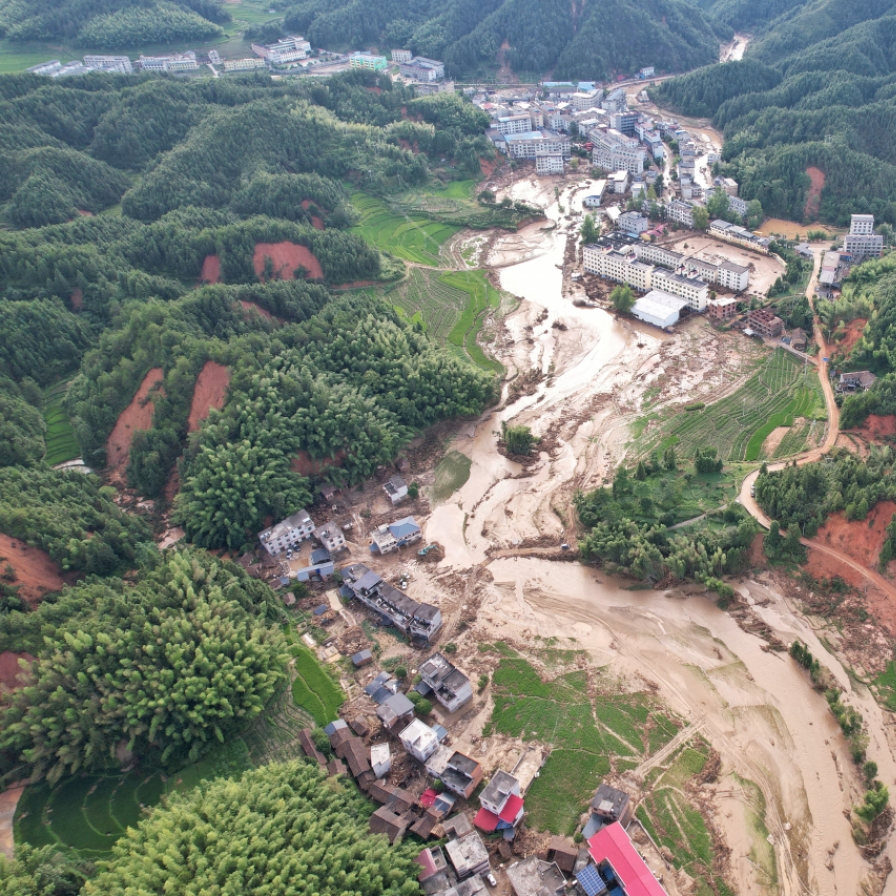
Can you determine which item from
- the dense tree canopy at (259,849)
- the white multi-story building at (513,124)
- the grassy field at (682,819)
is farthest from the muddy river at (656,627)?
the white multi-story building at (513,124)

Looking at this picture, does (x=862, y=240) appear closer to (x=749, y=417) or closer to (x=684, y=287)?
(x=684, y=287)

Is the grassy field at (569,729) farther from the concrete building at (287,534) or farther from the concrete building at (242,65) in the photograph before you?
the concrete building at (242,65)

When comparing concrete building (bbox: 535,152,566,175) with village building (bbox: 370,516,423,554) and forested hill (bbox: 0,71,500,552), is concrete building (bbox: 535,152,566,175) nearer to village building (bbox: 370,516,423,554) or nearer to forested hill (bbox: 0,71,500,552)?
forested hill (bbox: 0,71,500,552)

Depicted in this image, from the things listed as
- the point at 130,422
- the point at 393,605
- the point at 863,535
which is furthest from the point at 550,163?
the point at 393,605

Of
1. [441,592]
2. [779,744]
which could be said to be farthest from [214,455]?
[779,744]

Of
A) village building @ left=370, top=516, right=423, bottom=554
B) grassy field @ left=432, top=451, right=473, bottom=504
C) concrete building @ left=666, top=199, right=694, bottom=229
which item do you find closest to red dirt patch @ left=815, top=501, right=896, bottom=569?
grassy field @ left=432, top=451, right=473, bottom=504
